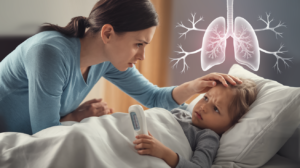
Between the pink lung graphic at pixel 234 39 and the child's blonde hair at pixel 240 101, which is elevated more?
the pink lung graphic at pixel 234 39

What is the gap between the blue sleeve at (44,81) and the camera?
0.96m

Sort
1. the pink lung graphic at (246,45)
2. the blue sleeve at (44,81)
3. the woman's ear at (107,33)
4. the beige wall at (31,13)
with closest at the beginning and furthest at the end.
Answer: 1. the blue sleeve at (44,81)
2. the woman's ear at (107,33)
3. the beige wall at (31,13)
4. the pink lung graphic at (246,45)

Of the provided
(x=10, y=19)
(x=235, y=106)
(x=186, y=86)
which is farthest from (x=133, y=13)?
(x=10, y=19)

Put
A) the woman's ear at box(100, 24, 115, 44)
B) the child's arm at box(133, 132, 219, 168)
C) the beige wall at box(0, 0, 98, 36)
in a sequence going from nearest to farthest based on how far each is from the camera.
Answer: the child's arm at box(133, 132, 219, 168), the woman's ear at box(100, 24, 115, 44), the beige wall at box(0, 0, 98, 36)

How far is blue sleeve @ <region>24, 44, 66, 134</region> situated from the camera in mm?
961

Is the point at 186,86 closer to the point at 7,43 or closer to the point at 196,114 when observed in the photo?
the point at 196,114

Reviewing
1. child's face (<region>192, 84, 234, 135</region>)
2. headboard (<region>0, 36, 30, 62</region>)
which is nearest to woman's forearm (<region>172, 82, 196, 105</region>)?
child's face (<region>192, 84, 234, 135</region>)

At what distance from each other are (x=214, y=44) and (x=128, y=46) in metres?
0.93

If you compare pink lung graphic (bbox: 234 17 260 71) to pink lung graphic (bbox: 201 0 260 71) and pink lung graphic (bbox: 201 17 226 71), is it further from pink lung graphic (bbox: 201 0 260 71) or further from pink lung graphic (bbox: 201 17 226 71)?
pink lung graphic (bbox: 201 17 226 71)

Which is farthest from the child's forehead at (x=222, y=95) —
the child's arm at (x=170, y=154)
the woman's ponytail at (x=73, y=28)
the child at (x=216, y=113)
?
the woman's ponytail at (x=73, y=28)

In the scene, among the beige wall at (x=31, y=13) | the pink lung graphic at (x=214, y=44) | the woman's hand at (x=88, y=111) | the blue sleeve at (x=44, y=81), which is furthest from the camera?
the pink lung graphic at (x=214, y=44)

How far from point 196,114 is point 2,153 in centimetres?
80

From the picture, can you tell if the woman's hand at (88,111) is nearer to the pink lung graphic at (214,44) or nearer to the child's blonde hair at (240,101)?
the child's blonde hair at (240,101)

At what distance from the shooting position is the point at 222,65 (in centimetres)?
179
